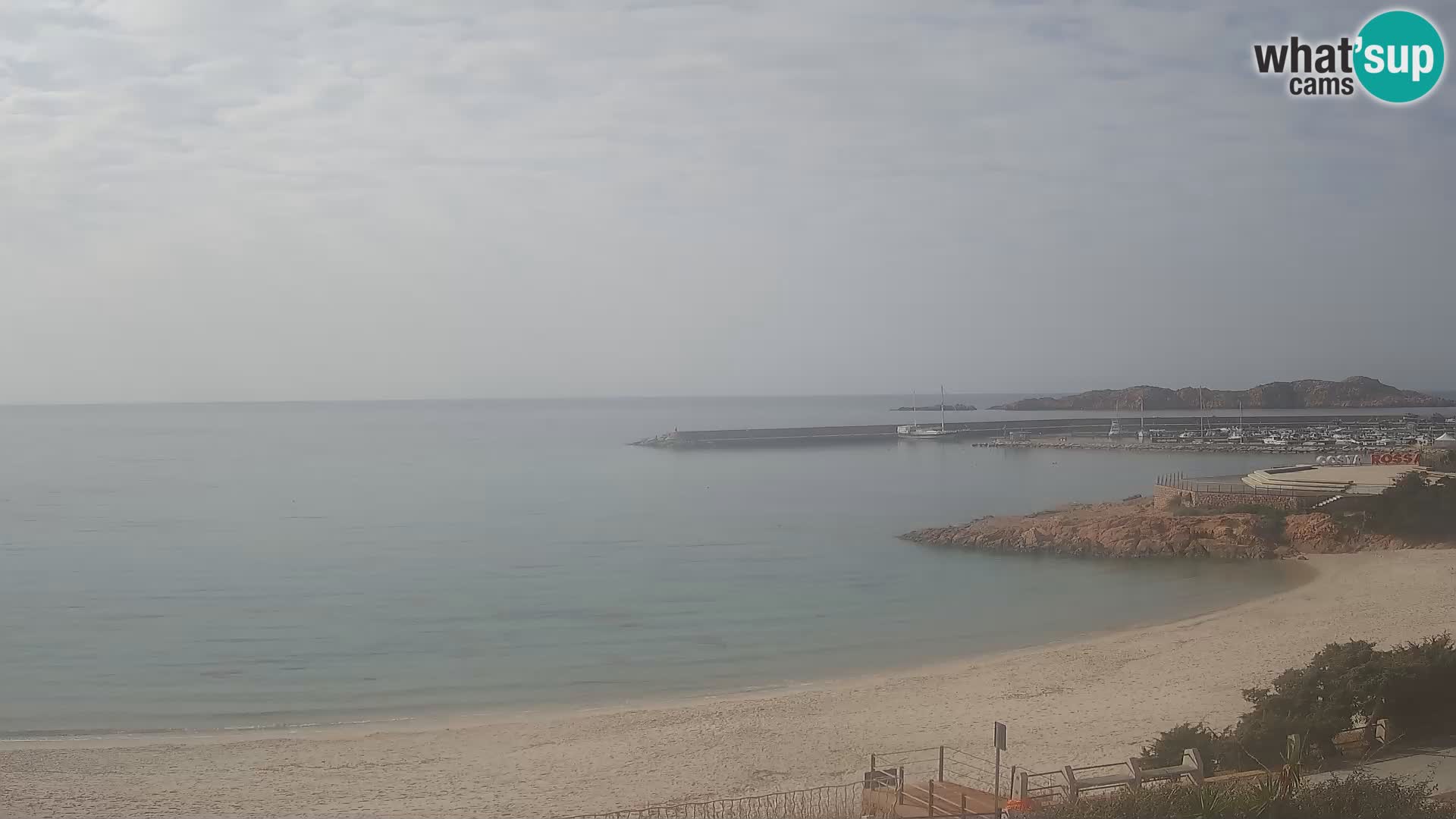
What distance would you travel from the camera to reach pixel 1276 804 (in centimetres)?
657

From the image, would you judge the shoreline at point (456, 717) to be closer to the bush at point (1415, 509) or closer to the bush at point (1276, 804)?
the bush at point (1276, 804)

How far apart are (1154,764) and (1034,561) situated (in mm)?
21274

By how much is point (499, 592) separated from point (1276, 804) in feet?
74.0

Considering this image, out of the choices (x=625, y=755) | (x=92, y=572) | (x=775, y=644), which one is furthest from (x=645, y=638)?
(x=92, y=572)

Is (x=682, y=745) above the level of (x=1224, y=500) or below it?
below

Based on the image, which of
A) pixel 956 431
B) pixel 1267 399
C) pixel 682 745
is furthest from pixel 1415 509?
pixel 1267 399

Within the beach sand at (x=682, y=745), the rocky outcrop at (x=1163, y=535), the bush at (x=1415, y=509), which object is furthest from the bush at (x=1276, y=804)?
the bush at (x=1415, y=509)

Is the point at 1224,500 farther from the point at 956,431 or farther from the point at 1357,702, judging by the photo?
the point at 956,431

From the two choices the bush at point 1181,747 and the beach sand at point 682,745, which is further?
the beach sand at point 682,745

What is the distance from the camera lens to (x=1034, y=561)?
99.3 feet

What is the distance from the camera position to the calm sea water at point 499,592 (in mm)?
17875

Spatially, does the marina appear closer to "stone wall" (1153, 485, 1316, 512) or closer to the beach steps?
"stone wall" (1153, 485, 1316, 512)

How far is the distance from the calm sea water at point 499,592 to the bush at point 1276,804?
1074 centimetres

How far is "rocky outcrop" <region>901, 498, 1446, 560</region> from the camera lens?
28.6 meters
